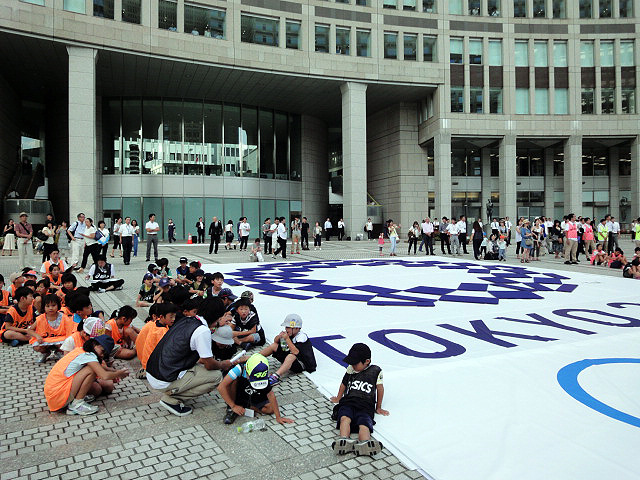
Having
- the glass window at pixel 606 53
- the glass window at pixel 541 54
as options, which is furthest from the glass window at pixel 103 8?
the glass window at pixel 606 53

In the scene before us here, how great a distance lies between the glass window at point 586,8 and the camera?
38.5m

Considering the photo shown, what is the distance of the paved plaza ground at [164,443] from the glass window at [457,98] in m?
36.3

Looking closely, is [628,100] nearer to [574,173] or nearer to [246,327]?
[574,173]

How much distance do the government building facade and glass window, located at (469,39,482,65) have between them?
0.08m

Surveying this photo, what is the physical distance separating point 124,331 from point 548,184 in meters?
46.5

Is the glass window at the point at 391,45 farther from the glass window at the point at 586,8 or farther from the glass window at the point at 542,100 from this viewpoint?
the glass window at the point at 586,8

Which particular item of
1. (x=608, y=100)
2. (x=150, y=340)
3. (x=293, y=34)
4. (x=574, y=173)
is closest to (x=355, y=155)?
(x=293, y=34)

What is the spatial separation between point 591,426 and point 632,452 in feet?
1.54

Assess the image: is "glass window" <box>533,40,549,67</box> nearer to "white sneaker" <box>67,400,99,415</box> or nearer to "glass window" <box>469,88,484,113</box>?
"glass window" <box>469,88,484,113</box>

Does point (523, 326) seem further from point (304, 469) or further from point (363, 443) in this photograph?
point (304, 469)

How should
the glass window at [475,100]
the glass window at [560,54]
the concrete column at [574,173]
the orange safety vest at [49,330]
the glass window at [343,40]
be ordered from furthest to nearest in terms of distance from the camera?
the glass window at [560,54] < the concrete column at [574,173] < the glass window at [475,100] < the glass window at [343,40] < the orange safety vest at [49,330]

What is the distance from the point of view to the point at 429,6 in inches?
1467

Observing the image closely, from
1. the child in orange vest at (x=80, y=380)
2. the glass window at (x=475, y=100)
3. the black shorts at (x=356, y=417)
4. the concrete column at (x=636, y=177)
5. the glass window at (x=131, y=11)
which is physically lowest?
the black shorts at (x=356, y=417)

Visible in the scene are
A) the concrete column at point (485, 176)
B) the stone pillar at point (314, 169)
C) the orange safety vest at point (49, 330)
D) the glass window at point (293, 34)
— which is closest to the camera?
the orange safety vest at point (49, 330)
